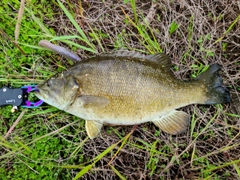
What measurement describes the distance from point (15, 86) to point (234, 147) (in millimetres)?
2482

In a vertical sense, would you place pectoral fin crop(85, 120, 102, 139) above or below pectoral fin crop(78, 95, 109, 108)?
below

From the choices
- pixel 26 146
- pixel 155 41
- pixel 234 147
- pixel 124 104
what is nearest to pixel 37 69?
pixel 26 146

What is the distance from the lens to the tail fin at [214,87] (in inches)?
118

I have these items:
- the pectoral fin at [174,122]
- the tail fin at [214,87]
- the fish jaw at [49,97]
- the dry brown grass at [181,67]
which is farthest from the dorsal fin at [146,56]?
the fish jaw at [49,97]

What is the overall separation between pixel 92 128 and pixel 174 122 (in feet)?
2.76

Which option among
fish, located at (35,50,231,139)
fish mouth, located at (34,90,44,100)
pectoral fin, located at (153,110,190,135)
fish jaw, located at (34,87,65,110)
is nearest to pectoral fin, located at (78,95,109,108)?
fish, located at (35,50,231,139)

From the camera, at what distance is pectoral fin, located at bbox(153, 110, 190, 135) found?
308 cm

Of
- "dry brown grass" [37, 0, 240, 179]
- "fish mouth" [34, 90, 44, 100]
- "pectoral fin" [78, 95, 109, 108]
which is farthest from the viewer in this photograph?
"dry brown grass" [37, 0, 240, 179]

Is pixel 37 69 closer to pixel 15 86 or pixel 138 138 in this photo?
pixel 15 86

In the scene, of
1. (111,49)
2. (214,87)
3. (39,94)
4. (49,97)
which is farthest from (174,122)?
(39,94)

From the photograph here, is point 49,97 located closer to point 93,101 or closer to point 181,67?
point 93,101

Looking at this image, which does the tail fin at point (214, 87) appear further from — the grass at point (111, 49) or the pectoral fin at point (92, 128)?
the pectoral fin at point (92, 128)

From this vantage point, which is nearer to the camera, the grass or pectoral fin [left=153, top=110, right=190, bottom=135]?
pectoral fin [left=153, top=110, right=190, bottom=135]

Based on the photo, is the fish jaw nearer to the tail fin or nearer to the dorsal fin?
the dorsal fin
